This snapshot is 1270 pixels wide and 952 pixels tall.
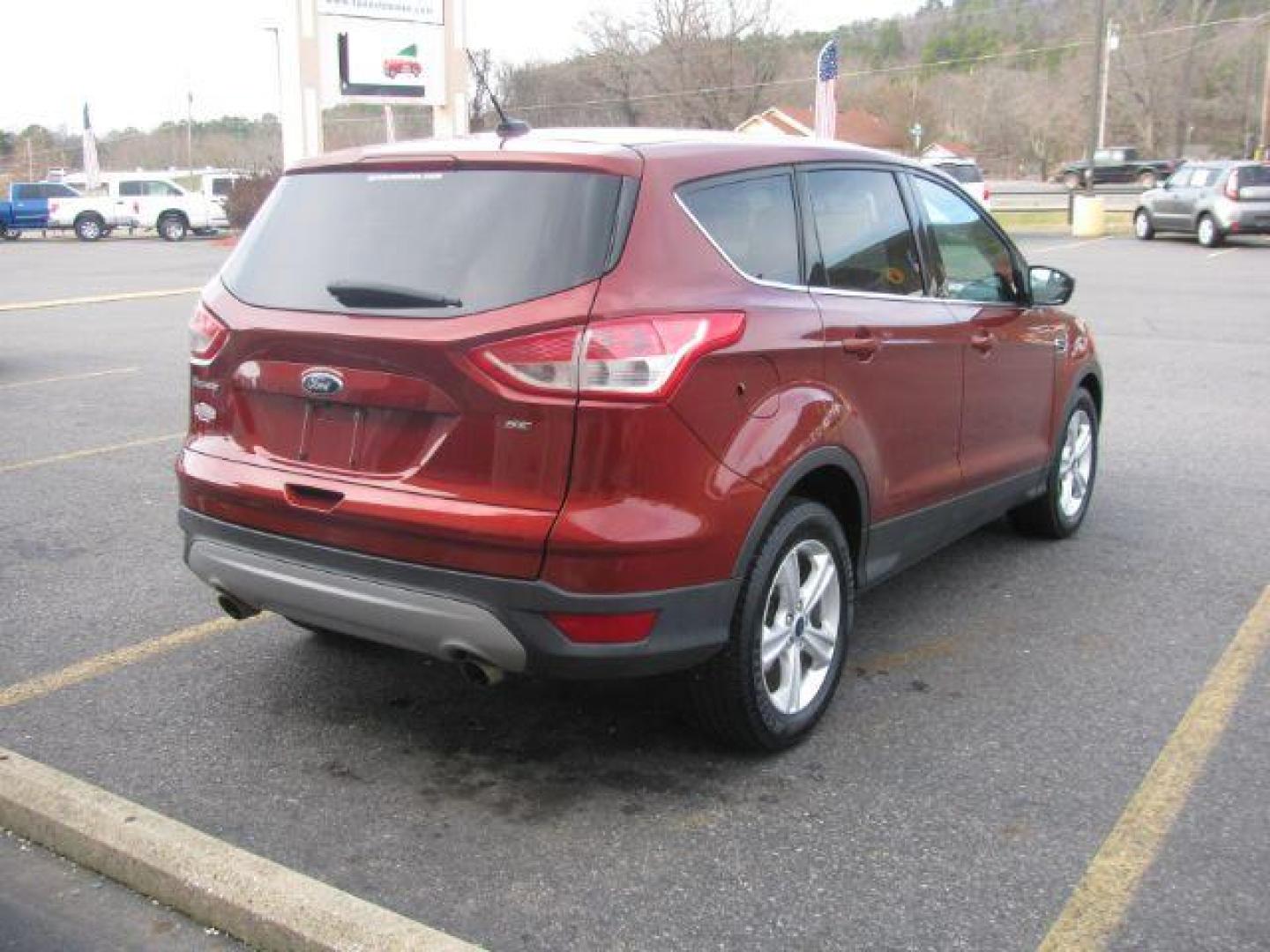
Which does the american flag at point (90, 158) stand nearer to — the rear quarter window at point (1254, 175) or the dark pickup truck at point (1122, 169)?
the rear quarter window at point (1254, 175)

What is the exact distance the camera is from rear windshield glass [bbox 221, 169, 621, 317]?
3.31m

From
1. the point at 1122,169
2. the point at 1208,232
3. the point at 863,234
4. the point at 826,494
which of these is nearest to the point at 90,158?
the point at 1208,232

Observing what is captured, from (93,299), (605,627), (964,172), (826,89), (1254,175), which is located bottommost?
(93,299)

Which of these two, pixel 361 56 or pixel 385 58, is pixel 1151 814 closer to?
pixel 361 56

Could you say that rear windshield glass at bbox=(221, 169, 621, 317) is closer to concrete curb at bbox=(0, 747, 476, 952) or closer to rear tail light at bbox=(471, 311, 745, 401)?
rear tail light at bbox=(471, 311, 745, 401)

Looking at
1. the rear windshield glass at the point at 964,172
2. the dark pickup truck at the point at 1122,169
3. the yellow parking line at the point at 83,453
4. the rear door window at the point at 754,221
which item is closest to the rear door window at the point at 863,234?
the rear door window at the point at 754,221

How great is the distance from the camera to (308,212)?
3.81 m

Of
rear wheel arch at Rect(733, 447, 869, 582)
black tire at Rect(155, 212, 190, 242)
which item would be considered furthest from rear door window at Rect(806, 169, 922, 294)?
black tire at Rect(155, 212, 190, 242)

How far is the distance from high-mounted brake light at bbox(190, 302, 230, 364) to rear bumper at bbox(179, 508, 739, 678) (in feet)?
2.14

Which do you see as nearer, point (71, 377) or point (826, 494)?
point (826, 494)

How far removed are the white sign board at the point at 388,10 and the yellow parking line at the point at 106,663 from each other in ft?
71.7

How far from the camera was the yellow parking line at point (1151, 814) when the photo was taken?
2.90 meters

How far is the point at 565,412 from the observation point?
3174mm

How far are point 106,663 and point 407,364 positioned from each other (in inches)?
76.0
